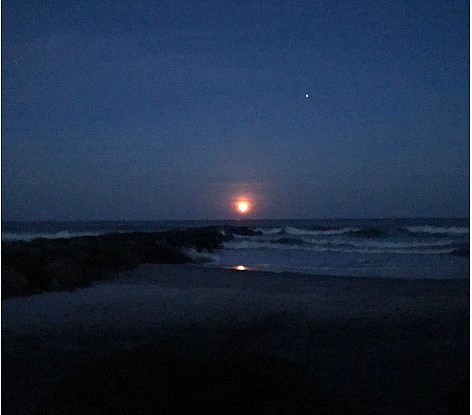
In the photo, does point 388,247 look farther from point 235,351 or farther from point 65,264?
point 235,351

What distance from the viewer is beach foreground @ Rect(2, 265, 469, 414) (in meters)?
3.02

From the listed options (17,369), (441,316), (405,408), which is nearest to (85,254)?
(17,369)

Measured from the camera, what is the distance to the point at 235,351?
3955 mm

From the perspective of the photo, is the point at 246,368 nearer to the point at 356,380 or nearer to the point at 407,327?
the point at 356,380

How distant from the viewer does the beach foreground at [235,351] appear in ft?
9.92

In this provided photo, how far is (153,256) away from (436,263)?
6503 mm

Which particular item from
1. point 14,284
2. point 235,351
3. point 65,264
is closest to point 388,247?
point 65,264

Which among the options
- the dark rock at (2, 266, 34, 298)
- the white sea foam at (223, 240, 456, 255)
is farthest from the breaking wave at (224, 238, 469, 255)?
the dark rock at (2, 266, 34, 298)

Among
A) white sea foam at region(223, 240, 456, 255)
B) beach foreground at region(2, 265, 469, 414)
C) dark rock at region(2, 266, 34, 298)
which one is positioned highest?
white sea foam at region(223, 240, 456, 255)

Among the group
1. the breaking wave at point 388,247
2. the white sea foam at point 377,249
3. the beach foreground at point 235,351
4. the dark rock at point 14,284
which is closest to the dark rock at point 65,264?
the dark rock at point 14,284

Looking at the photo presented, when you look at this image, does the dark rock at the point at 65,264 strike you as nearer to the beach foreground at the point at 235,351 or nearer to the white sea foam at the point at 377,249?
the beach foreground at the point at 235,351

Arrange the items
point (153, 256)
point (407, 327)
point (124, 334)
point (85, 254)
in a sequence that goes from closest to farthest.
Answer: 1. point (124, 334)
2. point (407, 327)
3. point (85, 254)
4. point (153, 256)

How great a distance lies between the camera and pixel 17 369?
3.57 m

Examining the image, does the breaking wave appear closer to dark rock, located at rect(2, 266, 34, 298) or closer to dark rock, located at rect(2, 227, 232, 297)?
dark rock, located at rect(2, 227, 232, 297)
